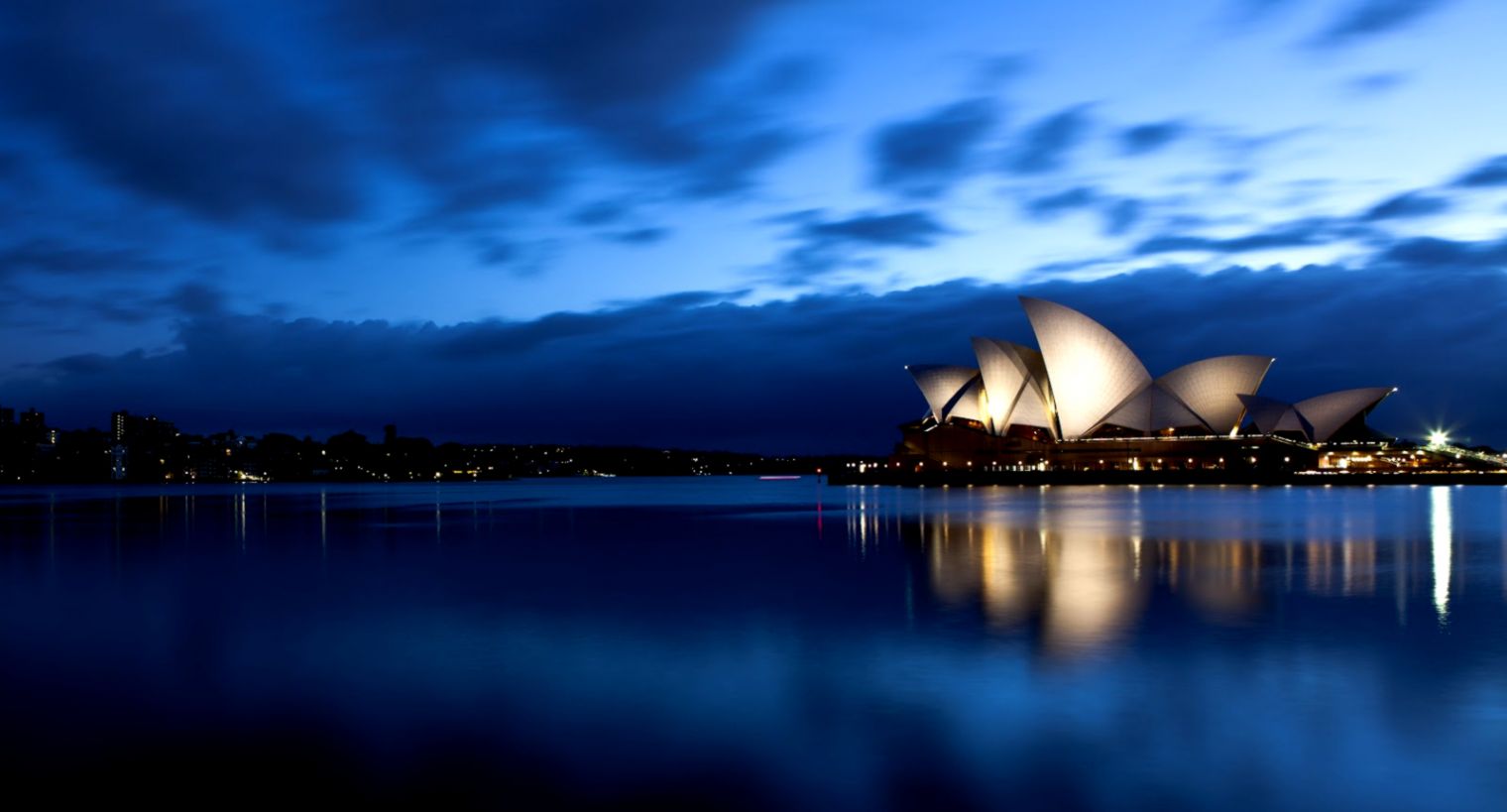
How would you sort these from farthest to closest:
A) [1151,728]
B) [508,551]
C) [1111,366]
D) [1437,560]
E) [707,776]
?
[1111,366], [508,551], [1437,560], [1151,728], [707,776]

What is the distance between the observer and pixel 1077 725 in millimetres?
7977

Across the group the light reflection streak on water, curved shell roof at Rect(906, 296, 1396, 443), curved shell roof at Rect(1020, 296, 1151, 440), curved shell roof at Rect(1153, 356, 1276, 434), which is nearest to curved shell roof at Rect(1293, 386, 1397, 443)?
curved shell roof at Rect(906, 296, 1396, 443)

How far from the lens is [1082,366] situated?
229ft

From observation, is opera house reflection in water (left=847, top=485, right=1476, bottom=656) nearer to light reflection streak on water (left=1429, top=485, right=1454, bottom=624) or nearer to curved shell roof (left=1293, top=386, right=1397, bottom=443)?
light reflection streak on water (left=1429, top=485, right=1454, bottom=624)

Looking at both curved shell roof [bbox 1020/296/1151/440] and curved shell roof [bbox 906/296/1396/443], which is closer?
curved shell roof [bbox 1020/296/1151/440]

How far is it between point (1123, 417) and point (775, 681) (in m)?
70.0

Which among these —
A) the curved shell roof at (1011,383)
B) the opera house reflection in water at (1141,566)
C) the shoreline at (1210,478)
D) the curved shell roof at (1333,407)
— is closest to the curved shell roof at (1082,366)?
the curved shell roof at (1011,383)

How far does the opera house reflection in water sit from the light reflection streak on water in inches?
1.0

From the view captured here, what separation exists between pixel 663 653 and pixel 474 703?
8.70 feet

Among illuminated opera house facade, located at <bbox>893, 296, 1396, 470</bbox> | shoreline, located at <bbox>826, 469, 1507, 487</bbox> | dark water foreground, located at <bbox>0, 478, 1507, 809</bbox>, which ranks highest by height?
illuminated opera house facade, located at <bbox>893, 296, 1396, 470</bbox>

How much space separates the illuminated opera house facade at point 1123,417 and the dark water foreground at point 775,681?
171 ft

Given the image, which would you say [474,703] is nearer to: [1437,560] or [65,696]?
[65,696]

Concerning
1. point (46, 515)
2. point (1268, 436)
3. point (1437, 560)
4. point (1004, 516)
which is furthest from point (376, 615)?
point (1268, 436)

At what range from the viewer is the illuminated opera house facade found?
73500 mm
